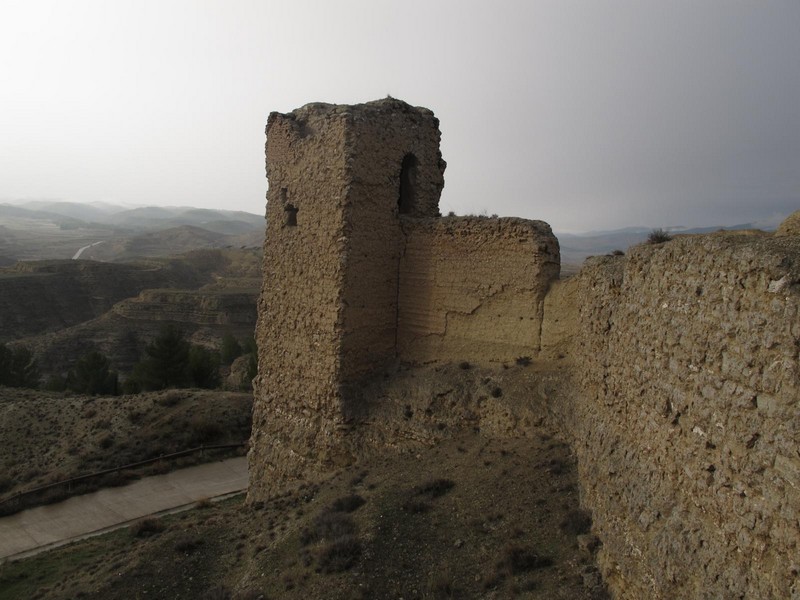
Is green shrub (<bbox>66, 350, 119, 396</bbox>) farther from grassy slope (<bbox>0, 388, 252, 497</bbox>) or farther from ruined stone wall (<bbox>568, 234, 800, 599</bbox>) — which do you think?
ruined stone wall (<bbox>568, 234, 800, 599</bbox>)

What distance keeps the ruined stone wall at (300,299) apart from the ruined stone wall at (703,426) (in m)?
5.31

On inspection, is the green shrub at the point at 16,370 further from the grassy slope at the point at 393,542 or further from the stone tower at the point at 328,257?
the stone tower at the point at 328,257

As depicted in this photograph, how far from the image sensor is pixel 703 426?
3.99m

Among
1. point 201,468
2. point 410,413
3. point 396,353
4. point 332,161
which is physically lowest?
point 201,468

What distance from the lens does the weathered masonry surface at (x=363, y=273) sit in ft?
32.6

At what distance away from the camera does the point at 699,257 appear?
170 inches

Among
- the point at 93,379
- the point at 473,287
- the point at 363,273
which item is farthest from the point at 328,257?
the point at 93,379

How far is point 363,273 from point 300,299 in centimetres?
139

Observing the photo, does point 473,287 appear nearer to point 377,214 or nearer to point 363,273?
point 363,273

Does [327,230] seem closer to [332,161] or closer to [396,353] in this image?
[332,161]

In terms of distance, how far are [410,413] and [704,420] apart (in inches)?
254

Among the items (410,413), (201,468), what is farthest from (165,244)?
(410,413)

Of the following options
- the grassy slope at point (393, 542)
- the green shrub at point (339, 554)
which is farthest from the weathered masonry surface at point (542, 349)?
the green shrub at point (339, 554)

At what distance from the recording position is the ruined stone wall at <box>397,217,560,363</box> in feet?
31.3
